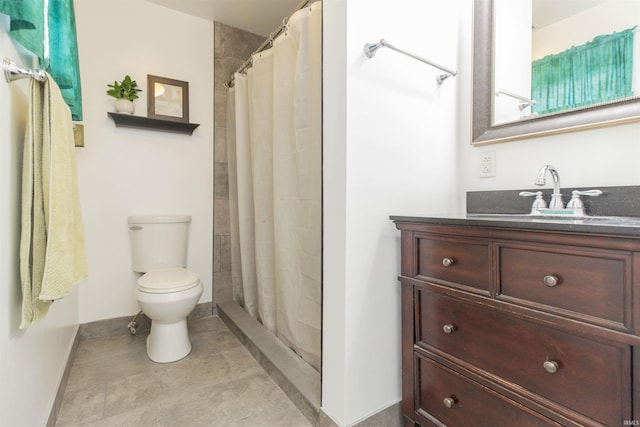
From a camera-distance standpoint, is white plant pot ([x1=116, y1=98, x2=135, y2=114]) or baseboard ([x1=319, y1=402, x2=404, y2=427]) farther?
white plant pot ([x1=116, y1=98, x2=135, y2=114])

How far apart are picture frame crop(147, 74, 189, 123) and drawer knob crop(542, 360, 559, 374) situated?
2.48 meters

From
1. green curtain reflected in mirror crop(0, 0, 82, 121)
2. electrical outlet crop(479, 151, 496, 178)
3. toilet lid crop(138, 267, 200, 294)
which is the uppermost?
green curtain reflected in mirror crop(0, 0, 82, 121)

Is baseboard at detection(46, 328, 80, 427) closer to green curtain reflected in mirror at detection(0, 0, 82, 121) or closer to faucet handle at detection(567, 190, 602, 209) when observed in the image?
green curtain reflected in mirror at detection(0, 0, 82, 121)

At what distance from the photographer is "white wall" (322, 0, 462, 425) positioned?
1133mm

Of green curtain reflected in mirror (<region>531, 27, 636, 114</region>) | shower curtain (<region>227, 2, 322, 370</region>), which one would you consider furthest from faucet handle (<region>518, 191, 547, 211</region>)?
shower curtain (<region>227, 2, 322, 370</region>)

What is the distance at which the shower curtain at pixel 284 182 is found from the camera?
1.48 meters

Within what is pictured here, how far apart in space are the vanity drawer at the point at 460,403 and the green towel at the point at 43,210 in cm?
123

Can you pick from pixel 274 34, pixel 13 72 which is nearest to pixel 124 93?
pixel 274 34

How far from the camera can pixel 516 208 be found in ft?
4.19

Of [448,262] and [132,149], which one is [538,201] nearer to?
[448,262]

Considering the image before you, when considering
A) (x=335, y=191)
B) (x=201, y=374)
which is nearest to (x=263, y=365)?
(x=201, y=374)

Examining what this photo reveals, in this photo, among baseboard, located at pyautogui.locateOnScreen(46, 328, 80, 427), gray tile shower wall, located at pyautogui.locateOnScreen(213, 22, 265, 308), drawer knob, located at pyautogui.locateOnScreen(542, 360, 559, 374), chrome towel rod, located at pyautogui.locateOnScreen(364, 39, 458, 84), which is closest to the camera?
drawer knob, located at pyautogui.locateOnScreen(542, 360, 559, 374)

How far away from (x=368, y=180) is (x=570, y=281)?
0.67 metres

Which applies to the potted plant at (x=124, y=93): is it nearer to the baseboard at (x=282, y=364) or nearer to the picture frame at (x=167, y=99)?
the picture frame at (x=167, y=99)
